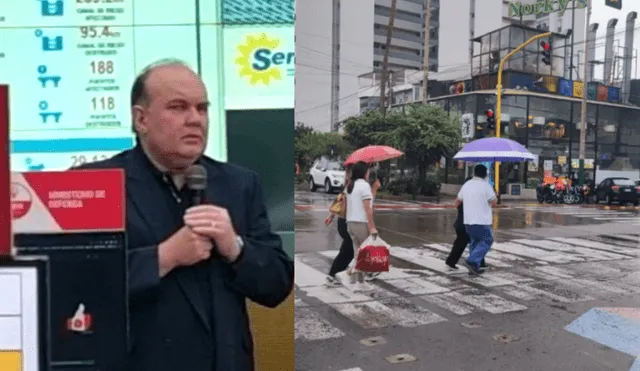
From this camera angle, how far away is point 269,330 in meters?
2.56

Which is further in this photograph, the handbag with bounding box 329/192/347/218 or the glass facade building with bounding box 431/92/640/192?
the glass facade building with bounding box 431/92/640/192

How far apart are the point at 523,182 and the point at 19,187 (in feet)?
103

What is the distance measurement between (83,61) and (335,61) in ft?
227

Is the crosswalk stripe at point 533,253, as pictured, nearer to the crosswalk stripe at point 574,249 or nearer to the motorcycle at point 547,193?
the crosswalk stripe at point 574,249

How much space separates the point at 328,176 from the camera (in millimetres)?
25547

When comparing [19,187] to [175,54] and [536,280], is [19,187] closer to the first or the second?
[175,54]

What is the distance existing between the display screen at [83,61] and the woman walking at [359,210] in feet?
16.3

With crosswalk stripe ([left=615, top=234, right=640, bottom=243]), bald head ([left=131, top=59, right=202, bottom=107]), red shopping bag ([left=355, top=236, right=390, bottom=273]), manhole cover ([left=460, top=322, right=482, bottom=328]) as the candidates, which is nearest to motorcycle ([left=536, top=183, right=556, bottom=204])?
crosswalk stripe ([left=615, top=234, right=640, bottom=243])

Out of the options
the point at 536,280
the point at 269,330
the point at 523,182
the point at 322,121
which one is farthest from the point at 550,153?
the point at 322,121

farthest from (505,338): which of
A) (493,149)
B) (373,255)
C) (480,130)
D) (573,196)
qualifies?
(480,130)

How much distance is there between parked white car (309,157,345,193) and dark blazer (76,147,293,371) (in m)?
22.8

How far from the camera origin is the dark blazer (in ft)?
5.24

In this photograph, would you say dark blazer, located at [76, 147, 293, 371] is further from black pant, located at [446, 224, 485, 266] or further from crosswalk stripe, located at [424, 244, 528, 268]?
crosswalk stripe, located at [424, 244, 528, 268]

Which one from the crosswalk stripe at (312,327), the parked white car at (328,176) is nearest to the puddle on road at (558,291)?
the crosswalk stripe at (312,327)
